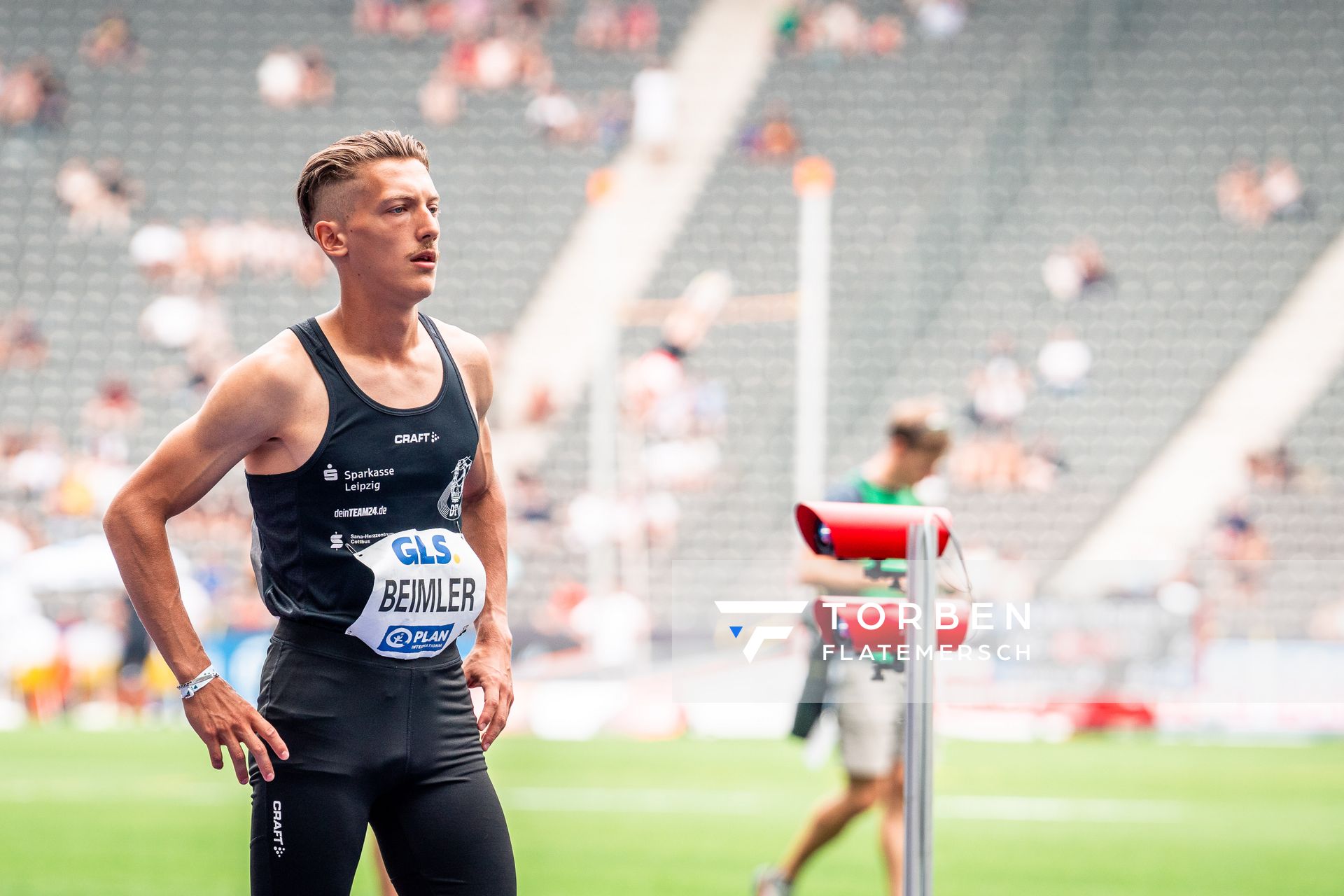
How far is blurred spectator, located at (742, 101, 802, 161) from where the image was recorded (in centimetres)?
1920

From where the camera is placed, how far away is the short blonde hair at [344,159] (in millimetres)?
3010

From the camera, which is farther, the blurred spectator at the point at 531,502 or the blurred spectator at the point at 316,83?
the blurred spectator at the point at 316,83

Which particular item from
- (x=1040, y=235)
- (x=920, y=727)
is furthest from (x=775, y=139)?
(x=920, y=727)

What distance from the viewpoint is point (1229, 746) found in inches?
504

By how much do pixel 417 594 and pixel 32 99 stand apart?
1893 cm

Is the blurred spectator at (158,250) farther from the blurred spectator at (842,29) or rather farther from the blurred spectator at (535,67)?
the blurred spectator at (842,29)

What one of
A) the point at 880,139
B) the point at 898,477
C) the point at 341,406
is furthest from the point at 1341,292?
the point at 341,406

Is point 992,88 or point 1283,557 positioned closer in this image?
point 1283,557

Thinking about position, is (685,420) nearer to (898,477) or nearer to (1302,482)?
(1302,482)

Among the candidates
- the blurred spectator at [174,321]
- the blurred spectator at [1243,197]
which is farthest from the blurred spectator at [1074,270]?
the blurred spectator at [174,321]

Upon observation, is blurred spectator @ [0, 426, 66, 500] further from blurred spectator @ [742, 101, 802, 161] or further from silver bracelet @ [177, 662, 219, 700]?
silver bracelet @ [177, 662, 219, 700]

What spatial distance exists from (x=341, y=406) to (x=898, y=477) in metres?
3.35

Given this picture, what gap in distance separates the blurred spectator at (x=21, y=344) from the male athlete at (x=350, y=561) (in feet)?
55.5

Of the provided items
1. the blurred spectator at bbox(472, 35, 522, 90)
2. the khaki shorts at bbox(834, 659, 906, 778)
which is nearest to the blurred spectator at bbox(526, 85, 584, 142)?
the blurred spectator at bbox(472, 35, 522, 90)
